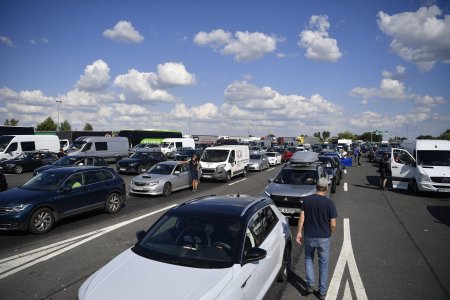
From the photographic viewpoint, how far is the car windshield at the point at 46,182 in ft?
30.0

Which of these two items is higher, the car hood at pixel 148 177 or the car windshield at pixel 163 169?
the car windshield at pixel 163 169

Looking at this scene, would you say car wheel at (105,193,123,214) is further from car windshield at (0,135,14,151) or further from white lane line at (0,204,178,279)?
car windshield at (0,135,14,151)

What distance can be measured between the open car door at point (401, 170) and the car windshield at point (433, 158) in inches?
17.0

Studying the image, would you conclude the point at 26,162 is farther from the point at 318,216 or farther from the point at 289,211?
the point at 318,216

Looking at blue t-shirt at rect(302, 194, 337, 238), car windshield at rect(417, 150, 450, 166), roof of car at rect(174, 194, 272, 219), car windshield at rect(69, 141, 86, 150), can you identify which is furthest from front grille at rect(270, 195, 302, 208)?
car windshield at rect(69, 141, 86, 150)

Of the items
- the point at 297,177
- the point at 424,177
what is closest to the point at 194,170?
the point at 297,177

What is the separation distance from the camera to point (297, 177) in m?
11.0

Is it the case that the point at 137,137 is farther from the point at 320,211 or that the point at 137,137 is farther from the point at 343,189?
the point at 320,211

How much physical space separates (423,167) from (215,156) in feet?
36.5

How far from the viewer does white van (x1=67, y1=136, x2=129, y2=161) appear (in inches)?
1126

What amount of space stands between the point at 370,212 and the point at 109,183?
891 cm

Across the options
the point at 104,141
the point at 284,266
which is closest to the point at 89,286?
the point at 284,266

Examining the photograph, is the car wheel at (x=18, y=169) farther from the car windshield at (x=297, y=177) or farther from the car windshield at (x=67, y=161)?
the car windshield at (x=297, y=177)

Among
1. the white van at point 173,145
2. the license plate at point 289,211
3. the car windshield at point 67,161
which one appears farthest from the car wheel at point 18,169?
the license plate at point 289,211
